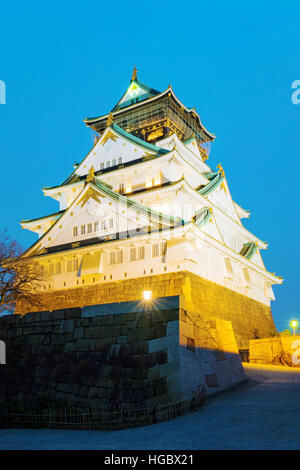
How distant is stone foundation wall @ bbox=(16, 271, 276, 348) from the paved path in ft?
38.6

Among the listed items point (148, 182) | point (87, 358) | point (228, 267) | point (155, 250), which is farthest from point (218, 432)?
point (148, 182)

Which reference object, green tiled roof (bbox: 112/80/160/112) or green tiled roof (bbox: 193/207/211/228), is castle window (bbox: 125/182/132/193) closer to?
green tiled roof (bbox: 193/207/211/228)

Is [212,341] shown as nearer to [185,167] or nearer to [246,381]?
[246,381]

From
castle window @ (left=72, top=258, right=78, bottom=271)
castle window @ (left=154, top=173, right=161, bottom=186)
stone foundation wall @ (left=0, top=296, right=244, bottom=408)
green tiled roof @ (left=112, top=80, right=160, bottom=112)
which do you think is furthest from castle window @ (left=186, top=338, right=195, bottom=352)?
green tiled roof @ (left=112, top=80, right=160, bottom=112)

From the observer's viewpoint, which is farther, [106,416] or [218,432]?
[106,416]

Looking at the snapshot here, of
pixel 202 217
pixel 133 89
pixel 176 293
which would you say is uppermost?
pixel 133 89

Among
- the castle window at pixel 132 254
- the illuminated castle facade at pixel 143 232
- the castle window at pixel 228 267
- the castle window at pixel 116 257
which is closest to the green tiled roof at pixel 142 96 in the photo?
the illuminated castle facade at pixel 143 232

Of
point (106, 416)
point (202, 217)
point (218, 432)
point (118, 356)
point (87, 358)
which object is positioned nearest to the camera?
point (218, 432)

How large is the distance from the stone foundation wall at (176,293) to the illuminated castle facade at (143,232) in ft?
0.26

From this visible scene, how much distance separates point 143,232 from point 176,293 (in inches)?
→ 181

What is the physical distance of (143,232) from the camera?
26.4 metres

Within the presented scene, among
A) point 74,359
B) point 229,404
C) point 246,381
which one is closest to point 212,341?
point 246,381

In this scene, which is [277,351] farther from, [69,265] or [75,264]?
[69,265]
